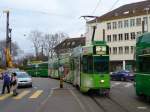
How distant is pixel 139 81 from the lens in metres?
25.6

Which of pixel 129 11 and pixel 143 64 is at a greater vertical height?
pixel 129 11

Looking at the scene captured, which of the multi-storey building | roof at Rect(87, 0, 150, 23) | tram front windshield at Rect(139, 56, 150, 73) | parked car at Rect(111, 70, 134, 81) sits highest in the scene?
roof at Rect(87, 0, 150, 23)

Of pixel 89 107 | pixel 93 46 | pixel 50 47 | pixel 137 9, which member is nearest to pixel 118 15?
pixel 137 9

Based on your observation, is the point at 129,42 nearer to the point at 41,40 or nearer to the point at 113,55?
the point at 113,55

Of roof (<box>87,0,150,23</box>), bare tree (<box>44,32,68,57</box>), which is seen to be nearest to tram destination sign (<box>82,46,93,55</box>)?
roof (<box>87,0,150,23</box>)

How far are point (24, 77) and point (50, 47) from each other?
94252mm

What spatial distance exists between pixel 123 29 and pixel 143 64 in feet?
286

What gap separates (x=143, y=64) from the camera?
80.6ft

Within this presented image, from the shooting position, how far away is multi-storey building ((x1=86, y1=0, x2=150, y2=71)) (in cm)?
10781

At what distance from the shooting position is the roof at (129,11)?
108938mm

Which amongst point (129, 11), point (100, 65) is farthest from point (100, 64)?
point (129, 11)

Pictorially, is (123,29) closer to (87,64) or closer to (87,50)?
(87,50)

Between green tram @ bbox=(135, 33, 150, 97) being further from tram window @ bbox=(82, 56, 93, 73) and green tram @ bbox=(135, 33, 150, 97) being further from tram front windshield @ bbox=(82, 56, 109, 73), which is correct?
tram window @ bbox=(82, 56, 93, 73)

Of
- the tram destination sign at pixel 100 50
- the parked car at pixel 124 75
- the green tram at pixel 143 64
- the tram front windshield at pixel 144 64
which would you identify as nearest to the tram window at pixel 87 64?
the tram destination sign at pixel 100 50
